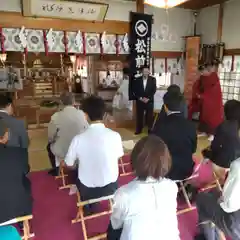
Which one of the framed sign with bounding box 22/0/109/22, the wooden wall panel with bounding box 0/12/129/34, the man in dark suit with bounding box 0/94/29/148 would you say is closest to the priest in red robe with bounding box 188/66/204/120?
the wooden wall panel with bounding box 0/12/129/34

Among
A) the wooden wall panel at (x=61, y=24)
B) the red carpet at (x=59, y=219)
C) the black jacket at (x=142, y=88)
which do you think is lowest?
the red carpet at (x=59, y=219)

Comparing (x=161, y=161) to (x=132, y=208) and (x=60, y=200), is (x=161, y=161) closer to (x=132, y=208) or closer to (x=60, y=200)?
(x=132, y=208)

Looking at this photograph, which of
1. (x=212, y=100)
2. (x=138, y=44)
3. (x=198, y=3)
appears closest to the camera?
(x=212, y=100)

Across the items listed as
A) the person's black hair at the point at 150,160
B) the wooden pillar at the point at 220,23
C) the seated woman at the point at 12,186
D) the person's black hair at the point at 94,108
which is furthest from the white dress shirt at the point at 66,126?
the wooden pillar at the point at 220,23

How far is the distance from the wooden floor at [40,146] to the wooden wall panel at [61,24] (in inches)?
79.1

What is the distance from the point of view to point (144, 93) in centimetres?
514

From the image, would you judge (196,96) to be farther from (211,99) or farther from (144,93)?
(144,93)

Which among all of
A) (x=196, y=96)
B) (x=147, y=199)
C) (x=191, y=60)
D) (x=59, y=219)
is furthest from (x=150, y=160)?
(x=191, y=60)

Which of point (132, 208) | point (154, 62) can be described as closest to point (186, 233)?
point (132, 208)

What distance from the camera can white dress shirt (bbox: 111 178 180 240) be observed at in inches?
47.4

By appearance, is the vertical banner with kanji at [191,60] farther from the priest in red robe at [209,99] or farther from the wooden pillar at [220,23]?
the priest in red robe at [209,99]

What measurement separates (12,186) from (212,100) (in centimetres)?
413

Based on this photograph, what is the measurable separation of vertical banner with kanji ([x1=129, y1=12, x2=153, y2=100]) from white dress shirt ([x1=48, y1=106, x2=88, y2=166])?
2.42 metres

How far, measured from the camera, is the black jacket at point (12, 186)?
1595 millimetres
